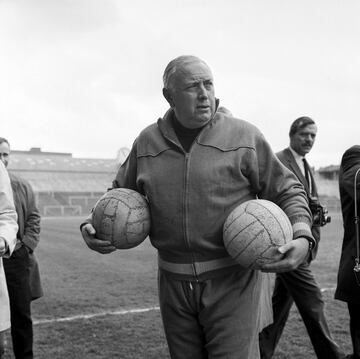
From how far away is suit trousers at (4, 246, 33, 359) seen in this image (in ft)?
18.5

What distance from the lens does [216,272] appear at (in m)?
3.27

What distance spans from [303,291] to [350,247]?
1.05 meters

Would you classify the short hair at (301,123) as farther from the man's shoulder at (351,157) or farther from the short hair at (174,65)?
the short hair at (174,65)

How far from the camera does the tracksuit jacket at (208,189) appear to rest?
3.22 meters

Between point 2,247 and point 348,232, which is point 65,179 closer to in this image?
point 348,232

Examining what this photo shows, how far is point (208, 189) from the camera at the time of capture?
10.5 feet

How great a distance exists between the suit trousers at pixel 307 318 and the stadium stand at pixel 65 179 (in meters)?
53.9

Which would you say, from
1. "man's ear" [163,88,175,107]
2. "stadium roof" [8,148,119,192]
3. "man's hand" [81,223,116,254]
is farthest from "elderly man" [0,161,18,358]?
"stadium roof" [8,148,119,192]

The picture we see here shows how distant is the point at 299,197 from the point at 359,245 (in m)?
Answer: 1.70

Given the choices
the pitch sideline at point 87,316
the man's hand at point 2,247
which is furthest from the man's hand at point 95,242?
the pitch sideline at point 87,316

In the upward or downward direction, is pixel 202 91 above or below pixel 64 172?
below

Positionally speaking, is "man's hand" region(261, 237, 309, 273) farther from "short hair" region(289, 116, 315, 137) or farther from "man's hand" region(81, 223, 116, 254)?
"short hair" region(289, 116, 315, 137)

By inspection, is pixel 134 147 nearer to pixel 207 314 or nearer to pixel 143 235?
pixel 143 235

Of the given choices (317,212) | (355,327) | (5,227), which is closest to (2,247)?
(5,227)
